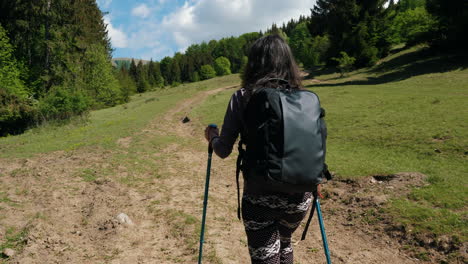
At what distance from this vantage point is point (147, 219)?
20.0ft

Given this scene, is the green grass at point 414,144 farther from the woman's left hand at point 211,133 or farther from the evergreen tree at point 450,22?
the evergreen tree at point 450,22

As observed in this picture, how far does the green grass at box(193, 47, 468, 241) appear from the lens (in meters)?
5.32

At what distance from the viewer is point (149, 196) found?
744cm

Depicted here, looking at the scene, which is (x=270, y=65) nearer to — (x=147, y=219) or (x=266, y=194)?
(x=266, y=194)

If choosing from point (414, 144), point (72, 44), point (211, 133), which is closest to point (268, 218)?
point (211, 133)

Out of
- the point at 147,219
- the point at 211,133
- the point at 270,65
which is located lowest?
the point at 147,219

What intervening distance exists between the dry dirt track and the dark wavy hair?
3.45 m

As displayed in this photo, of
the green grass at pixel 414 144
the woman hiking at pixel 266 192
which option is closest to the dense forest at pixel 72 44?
the green grass at pixel 414 144

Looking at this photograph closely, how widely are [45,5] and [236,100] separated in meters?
32.2

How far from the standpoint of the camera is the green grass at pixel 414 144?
17.5ft

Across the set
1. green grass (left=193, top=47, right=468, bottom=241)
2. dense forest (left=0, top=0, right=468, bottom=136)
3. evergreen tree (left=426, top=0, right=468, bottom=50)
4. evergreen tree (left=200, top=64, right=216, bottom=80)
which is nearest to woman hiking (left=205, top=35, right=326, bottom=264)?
green grass (left=193, top=47, right=468, bottom=241)

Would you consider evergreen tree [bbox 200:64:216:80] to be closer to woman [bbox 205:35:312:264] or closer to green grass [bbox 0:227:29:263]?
green grass [bbox 0:227:29:263]

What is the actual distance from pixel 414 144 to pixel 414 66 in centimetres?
2212

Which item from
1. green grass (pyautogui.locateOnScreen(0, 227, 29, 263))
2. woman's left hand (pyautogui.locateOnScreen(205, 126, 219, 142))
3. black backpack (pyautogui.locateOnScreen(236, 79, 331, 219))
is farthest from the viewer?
green grass (pyautogui.locateOnScreen(0, 227, 29, 263))
